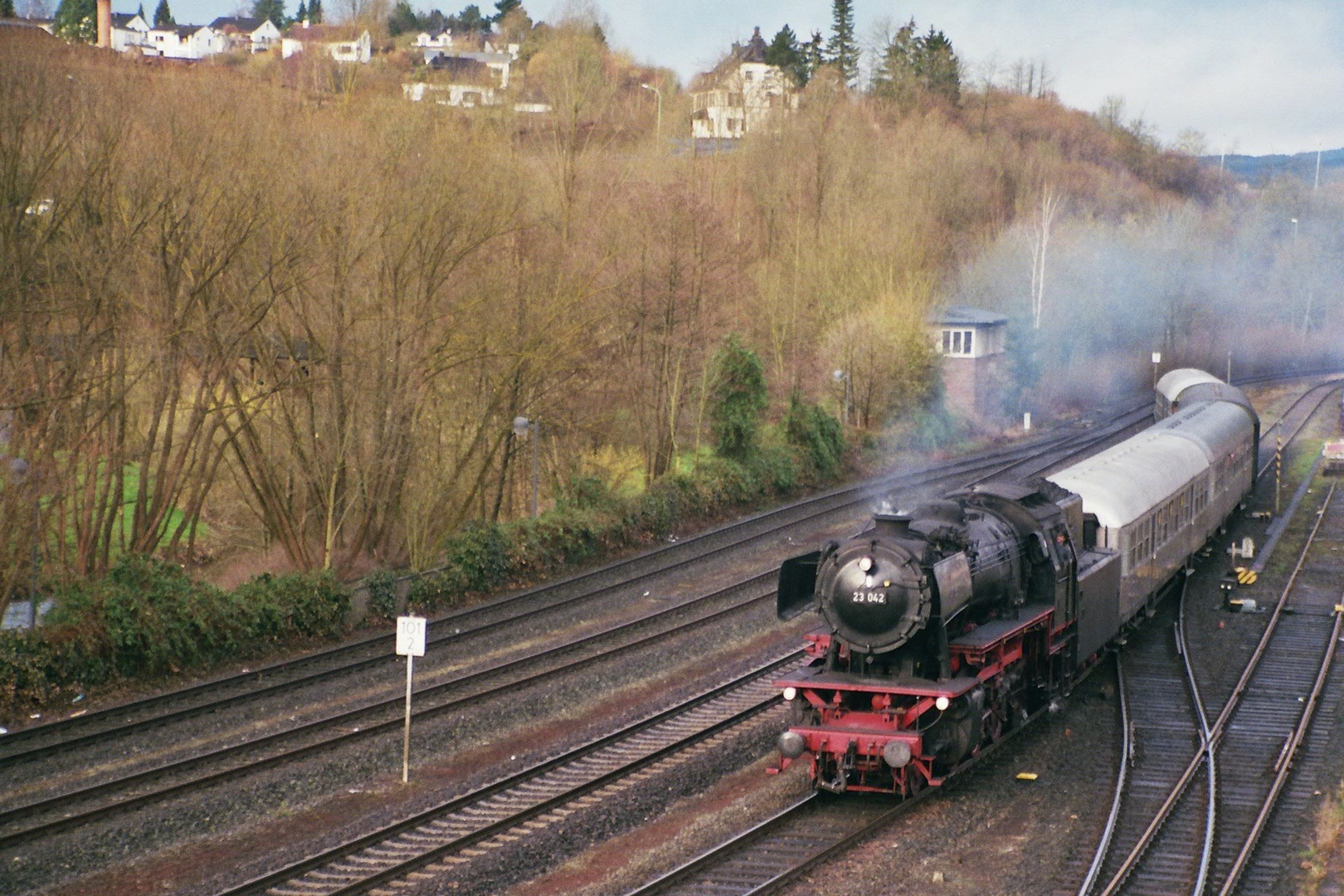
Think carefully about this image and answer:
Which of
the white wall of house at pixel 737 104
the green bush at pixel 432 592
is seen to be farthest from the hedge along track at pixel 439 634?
the white wall of house at pixel 737 104

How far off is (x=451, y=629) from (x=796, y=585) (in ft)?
32.0

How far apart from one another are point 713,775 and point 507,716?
383 centimetres

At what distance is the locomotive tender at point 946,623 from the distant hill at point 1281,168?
83.7 m

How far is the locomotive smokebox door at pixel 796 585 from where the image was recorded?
15.4 m

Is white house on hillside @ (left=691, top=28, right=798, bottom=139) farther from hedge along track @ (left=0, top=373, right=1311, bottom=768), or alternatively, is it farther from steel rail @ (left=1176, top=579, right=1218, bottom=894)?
steel rail @ (left=1176, top=579, right=1218, bottom=894)

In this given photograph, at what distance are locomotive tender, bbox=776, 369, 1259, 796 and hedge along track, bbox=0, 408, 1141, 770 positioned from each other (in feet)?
27.9

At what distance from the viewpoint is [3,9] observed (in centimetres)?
2531

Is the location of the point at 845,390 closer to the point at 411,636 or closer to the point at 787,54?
the point at 411,636

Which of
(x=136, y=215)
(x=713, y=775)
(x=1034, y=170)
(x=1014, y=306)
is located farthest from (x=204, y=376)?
(x=1034, y=170)

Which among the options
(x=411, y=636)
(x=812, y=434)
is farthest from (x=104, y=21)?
(x=411, y=636)

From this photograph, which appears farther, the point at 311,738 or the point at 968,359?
the point at 968,359

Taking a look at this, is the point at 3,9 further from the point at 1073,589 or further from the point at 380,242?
the point at 1073,589

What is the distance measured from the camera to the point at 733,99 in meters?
73.1

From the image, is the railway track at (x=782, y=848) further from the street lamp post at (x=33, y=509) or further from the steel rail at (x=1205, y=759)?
the street lamp post at (x=33, y=509)
